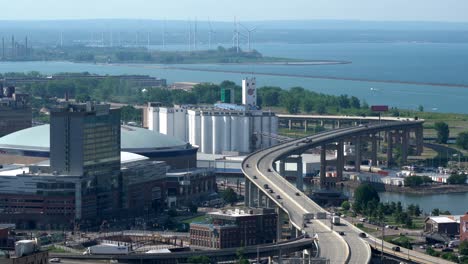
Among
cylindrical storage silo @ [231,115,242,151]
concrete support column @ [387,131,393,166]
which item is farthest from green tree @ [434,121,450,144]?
cylindrical storage silo @ [231,115,242,151]

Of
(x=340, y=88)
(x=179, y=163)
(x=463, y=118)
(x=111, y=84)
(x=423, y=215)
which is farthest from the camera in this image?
(x=340, y=88)

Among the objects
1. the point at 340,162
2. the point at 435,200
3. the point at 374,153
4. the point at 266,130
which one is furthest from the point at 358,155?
the point at 435,200

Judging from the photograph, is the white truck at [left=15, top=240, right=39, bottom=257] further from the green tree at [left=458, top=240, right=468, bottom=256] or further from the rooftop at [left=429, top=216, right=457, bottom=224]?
the rooftop at [left=429, top=216, right=457, bottom=224]

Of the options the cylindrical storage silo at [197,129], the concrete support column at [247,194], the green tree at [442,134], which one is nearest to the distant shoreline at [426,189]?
→ the concrete support column at [247,194]

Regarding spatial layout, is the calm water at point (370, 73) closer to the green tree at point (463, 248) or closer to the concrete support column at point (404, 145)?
the concrete support column at point (404, 145)

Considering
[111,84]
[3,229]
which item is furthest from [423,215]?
[111,84]

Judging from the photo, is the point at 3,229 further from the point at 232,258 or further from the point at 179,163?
the point at 179,163
